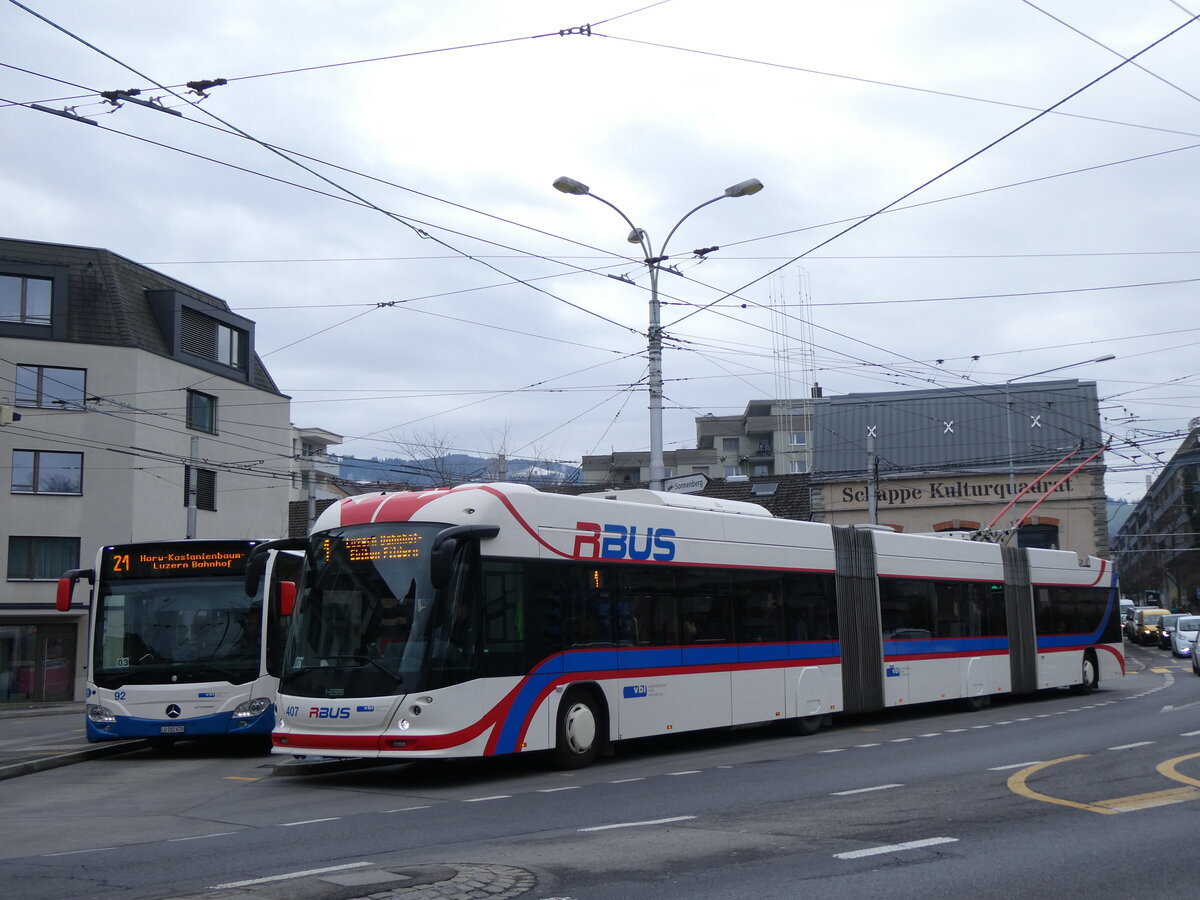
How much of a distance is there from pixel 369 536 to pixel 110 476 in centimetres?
2919

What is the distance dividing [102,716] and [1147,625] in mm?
48696

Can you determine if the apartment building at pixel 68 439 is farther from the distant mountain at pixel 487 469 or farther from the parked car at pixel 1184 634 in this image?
the parked car at pixel 1184 634

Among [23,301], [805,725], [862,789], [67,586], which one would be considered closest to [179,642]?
[67,586]

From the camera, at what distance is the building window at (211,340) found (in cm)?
4322

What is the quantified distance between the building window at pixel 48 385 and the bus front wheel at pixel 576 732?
95.0 feet

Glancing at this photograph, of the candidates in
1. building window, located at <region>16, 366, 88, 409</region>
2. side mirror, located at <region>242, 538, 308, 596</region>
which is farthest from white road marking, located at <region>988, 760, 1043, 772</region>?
building window, located at <region>16, 366, 88, 409</region>

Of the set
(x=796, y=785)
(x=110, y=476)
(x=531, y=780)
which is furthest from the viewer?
(x=110, y=476)

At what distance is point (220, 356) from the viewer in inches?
1772

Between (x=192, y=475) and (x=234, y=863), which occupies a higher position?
(x=192, y=475)

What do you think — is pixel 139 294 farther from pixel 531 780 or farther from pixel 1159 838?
pixel 1159 838

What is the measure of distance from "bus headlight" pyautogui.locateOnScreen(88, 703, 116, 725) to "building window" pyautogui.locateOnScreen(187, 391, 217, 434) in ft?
88.0

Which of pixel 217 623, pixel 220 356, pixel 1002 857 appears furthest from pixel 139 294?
pixel 1002 857

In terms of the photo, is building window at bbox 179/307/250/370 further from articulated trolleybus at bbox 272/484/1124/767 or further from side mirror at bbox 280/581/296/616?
articulated trolleybus at bbox 272/484/1124/767

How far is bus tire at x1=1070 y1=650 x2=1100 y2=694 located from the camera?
27.0m
